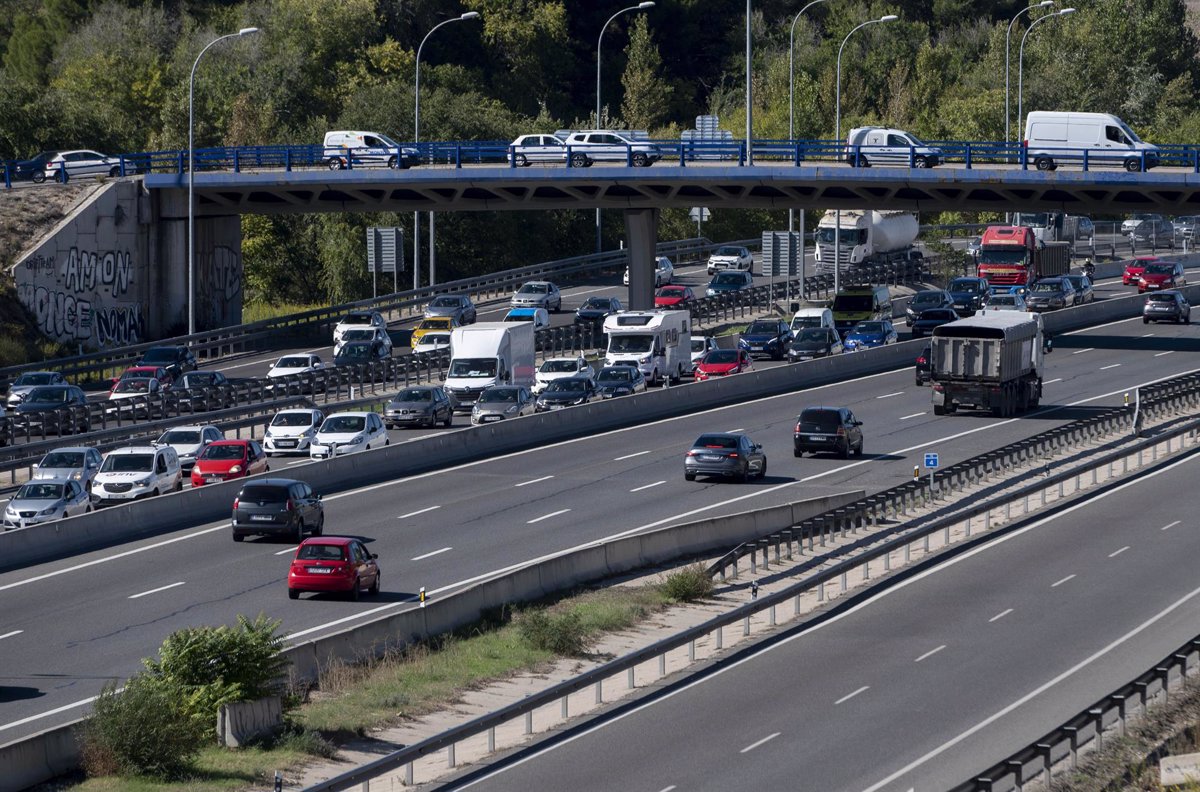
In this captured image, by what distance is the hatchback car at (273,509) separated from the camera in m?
38.8

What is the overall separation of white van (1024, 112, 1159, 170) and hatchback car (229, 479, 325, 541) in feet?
121

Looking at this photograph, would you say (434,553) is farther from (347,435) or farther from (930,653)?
(930,653)

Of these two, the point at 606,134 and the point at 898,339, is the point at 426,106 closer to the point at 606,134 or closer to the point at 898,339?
the point at 606,134

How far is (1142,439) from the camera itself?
50062 millimetres

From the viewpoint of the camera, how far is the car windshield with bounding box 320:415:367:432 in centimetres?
4922

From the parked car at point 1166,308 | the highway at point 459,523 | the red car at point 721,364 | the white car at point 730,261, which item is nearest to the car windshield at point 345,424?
the highway at point 459,523

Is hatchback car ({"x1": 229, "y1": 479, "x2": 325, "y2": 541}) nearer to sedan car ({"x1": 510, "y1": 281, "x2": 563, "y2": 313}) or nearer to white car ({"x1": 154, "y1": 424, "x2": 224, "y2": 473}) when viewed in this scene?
white car ({"x1": 154, "y1": 424, "x2": 224, "y2": 473})

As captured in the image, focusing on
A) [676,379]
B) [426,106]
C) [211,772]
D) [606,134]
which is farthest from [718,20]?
[211,772]

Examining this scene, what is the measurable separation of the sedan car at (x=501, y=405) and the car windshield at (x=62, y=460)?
44.2 ft

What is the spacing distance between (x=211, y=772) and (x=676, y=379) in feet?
133

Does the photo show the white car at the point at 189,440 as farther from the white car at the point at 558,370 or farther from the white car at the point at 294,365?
the white car at the point at 294,365

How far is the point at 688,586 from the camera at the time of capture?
3550cm

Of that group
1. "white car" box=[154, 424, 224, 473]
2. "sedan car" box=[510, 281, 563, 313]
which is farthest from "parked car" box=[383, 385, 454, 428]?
"sedan car" box=[510, 281, 563, 313]

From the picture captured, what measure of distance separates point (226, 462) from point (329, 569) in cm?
1188
